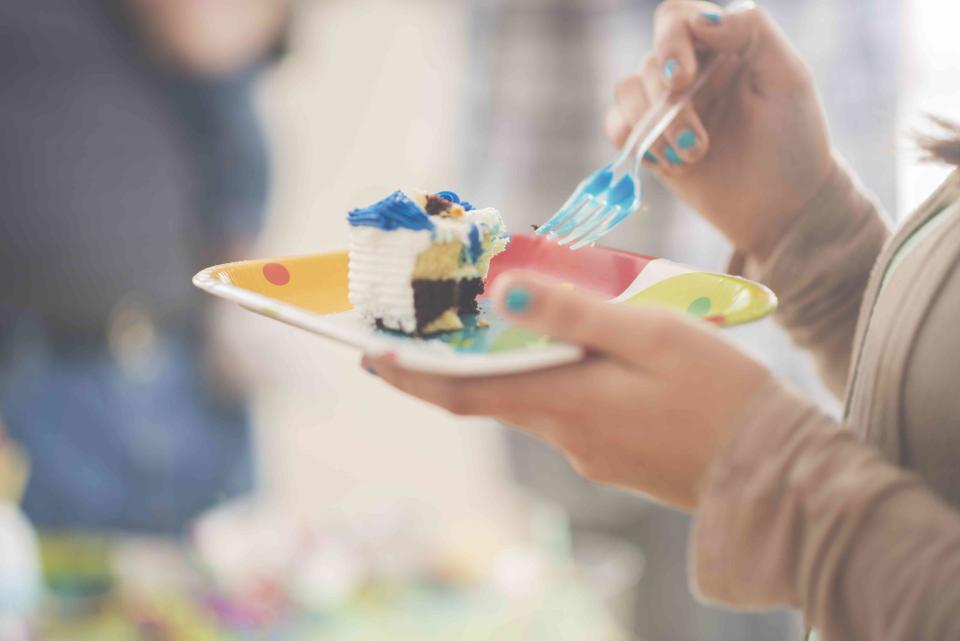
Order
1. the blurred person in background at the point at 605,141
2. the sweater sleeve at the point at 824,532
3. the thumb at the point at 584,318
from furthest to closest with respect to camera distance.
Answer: the blurred person in background at the point at 605,141, the thumb at the point at 584,318, the sweater sleeve at the point at 824,532

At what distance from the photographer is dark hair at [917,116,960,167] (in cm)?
77

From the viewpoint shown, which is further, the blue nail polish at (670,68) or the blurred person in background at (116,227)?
the blurred person in background at (116,227)

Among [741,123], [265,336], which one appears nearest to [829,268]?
[741,123]

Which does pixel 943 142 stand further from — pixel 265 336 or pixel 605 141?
pixel 265 336

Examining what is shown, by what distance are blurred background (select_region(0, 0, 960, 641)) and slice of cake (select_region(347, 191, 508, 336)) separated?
1190 mm

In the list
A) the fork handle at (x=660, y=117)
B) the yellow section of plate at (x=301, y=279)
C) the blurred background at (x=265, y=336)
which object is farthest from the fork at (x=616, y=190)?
the blurred background at (x=265, y=336)

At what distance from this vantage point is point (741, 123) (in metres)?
1.06

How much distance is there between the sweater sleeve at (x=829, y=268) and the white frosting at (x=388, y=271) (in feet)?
1.47

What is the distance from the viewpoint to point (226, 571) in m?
2.05

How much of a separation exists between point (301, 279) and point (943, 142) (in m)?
0.70

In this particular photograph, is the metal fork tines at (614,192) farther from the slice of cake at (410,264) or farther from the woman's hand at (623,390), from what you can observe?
the woman's hand at (623,390)

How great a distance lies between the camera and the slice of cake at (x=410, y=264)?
0.91 metres

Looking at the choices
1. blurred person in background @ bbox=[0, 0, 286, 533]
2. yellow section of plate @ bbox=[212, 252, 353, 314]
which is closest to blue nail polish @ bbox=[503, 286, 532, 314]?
yellow section of plate @ bbox=[212, 252, 353, 314]

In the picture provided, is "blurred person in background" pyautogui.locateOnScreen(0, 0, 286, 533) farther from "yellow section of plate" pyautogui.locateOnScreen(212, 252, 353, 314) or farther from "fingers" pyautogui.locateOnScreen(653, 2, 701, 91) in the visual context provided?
"fingers" pyautogui.locateOnScreen(653, 2, 701, 91)
